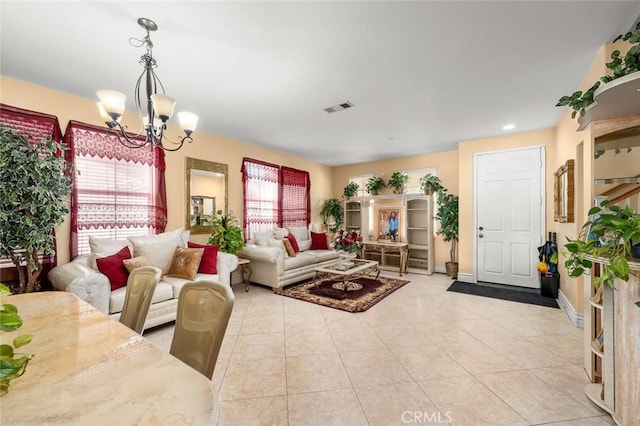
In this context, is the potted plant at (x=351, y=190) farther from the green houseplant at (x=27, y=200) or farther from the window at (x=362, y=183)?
the green houseplant at (x=27, y=200)

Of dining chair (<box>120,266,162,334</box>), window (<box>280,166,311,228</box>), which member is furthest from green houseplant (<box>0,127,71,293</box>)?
window (<box>280,166,311,228</box>)

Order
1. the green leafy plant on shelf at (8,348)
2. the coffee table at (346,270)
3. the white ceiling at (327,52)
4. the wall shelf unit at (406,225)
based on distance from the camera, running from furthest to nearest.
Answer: the wall shelf unit at (406,225)
the coffee table at (346,270)
the white ceiling at (327,52)
the green leafy plant on shelf at (8,348)

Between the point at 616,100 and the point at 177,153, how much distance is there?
4733mm

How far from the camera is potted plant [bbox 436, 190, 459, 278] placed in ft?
17.5

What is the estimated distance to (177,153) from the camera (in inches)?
163

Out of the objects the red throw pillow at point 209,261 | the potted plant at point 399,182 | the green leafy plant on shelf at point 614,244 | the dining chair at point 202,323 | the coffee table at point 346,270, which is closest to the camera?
the dining chair at point 202,323

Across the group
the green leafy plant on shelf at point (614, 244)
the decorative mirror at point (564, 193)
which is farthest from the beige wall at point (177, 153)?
the decorative mirror at point (564, 193)

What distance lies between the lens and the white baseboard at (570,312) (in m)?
3.04

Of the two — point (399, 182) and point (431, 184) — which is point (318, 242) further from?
point (431, 184)

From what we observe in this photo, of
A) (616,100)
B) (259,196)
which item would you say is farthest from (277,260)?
(616,100)

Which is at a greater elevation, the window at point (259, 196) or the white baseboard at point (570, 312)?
the window at point (259, 196)

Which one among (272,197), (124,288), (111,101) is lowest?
(124,288)

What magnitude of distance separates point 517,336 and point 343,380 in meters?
2.02

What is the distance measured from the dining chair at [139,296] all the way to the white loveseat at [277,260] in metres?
2.80
